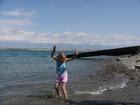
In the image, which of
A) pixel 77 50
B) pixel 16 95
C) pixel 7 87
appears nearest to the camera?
pixel 77 50

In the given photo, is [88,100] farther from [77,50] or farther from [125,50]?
[125,50]

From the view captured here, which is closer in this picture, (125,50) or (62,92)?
(125,50)

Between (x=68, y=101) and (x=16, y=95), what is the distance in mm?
3114

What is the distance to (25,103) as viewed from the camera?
1345 cm

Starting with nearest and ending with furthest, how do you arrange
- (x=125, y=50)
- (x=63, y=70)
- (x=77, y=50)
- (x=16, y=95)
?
(x=125, y=50) → (x=77, y=50) → (x=63, y=70) → (x=16, y=95)

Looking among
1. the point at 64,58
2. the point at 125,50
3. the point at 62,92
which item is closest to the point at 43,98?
the point at 62,92

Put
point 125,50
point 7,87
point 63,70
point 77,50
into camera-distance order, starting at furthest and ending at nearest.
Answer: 1. point 7,87
2. point 63,70
3. point 77,50
4. point 125,50

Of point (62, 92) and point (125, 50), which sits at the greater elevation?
point (125, 50)

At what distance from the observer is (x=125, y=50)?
30.4ft

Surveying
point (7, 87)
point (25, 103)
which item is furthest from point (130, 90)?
point (7, 87)

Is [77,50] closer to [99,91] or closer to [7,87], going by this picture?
[99,91]

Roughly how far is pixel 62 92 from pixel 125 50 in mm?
6008

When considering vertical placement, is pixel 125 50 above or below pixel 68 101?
above

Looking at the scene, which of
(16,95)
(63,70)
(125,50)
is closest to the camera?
(125,50)
